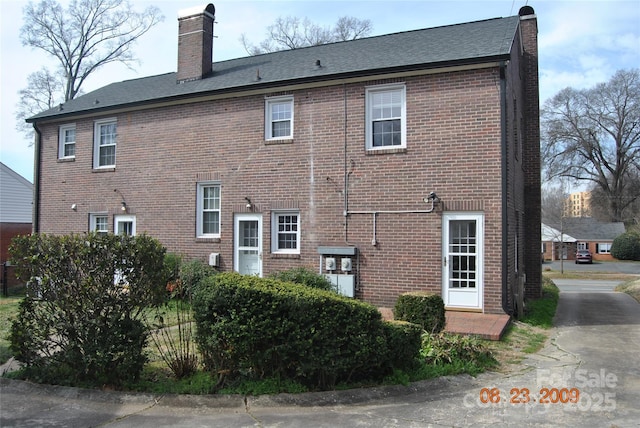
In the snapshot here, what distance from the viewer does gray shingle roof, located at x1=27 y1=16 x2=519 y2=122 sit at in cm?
1127

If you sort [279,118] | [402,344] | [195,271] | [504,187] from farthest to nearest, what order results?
[279,118]
[195,271]
[504,187]
[402,344]

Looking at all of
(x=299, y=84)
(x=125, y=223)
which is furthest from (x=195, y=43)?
(x=125, y=223)

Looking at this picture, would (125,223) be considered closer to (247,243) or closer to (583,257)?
(247,243)

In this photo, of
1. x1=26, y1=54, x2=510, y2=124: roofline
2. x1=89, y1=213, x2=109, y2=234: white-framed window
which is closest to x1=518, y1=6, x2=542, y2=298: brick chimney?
x1=26, y1=54, x2=510, y2=124: roofline

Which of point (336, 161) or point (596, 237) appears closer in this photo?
point (336, 161)

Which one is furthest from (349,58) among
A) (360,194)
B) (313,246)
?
(313,246)

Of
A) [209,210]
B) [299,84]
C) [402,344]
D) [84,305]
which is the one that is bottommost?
[402,344]

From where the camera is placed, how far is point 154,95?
14.9 metres

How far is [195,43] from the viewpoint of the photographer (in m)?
15.9

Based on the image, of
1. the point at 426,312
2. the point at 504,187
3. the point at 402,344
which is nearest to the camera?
the point at 402,344

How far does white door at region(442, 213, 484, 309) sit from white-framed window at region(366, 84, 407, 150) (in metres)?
2.28

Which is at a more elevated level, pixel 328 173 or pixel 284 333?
pixel 328 173

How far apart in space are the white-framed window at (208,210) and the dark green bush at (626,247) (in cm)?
4936

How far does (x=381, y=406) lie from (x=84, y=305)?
353 cm
